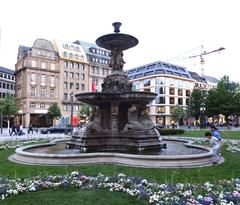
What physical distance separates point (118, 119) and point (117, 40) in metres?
4.17

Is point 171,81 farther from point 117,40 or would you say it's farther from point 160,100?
point 117,40

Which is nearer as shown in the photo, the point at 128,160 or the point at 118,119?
the point at 128,160

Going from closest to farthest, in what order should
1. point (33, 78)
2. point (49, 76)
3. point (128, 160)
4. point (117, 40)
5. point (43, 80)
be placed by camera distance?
1. point (128, 160)
2. point (117, 40)
3. point (33, 78)
4. point (43, 80)
5. point (49, 76)

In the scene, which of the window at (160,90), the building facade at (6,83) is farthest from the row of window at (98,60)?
the building facade at (6,83)

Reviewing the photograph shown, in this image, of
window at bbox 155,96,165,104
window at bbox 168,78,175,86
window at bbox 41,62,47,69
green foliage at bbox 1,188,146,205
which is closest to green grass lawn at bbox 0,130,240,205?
green foliage at bbox 1,188,146,205

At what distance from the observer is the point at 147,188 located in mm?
6531

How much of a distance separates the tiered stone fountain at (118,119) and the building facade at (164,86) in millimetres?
67875

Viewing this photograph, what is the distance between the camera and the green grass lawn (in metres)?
5.86

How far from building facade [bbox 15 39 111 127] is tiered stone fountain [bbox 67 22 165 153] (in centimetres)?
4715

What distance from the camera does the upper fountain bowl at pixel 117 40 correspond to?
573 inches

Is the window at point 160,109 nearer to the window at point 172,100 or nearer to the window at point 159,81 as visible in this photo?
the window at point 172,100

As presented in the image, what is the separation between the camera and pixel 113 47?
50.7 feet

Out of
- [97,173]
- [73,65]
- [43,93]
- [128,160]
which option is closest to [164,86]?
[73,65]

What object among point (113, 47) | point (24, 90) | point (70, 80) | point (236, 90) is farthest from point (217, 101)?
point (113, 47)
